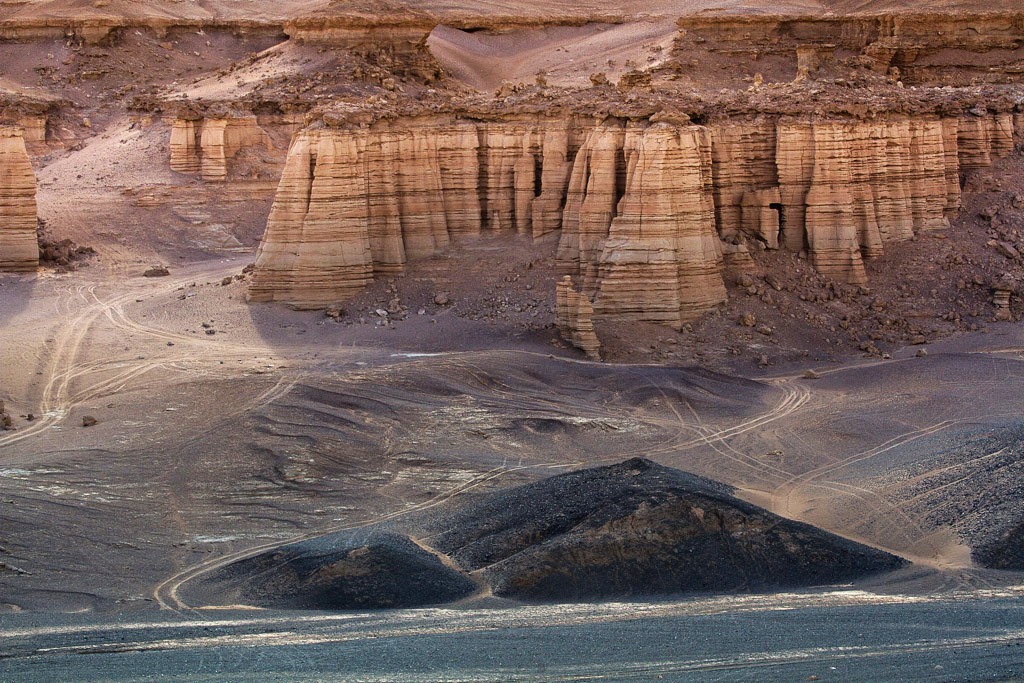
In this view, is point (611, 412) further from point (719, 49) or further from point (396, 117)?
point (719, 49)

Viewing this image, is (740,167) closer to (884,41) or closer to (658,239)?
(658,239)

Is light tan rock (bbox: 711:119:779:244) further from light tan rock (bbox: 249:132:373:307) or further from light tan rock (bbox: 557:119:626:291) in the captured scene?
light tan rock (bbox: 249:132:373:307)

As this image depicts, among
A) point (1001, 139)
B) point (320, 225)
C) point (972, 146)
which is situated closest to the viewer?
point (320, 225)

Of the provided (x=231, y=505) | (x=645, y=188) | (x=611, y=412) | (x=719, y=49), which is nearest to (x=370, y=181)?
(x=645, y=188)

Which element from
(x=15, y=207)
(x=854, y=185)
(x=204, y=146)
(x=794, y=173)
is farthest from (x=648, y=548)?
(x=204, y=146)

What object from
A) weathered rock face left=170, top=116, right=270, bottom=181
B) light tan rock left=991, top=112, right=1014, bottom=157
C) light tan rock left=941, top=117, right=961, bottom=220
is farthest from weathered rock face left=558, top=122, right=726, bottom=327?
weathered rock face left=170, top=116, right=270, bottom=181

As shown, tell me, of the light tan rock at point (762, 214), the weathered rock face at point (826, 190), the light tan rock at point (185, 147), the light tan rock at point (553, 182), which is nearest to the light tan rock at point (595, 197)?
the light tan rock at point (553, 182)
